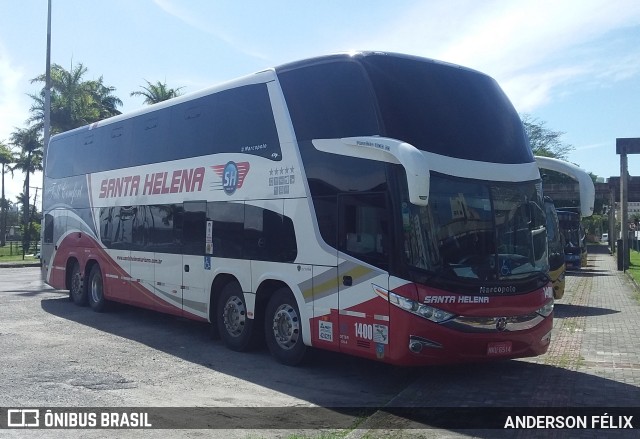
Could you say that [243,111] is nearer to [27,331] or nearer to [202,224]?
[202,224]

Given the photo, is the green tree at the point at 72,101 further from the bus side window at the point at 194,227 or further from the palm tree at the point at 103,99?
the bus side window at the point at 194,227

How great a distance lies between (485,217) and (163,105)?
7522mm

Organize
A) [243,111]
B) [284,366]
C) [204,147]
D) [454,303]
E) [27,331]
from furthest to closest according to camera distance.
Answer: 1. [27,331]
2. [204,147]
3. [243,111]
4. [284,366]
5. [454,303]

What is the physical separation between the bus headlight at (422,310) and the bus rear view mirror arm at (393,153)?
1.19 meters

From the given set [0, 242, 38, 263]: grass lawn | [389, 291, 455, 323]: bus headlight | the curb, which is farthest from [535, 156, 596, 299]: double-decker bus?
[0, 242, 38, 263]: grass lawn

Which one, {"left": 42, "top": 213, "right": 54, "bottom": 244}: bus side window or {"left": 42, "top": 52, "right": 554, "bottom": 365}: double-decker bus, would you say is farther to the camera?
{"left": 42, "top": 213, "right": 54, "bottom": 244}: bus side window

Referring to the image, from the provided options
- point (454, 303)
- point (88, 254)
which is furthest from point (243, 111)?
point (88, 254)

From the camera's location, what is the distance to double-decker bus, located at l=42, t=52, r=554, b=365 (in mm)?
8289

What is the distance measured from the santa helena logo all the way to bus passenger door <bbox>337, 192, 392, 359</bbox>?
2465 millimetres

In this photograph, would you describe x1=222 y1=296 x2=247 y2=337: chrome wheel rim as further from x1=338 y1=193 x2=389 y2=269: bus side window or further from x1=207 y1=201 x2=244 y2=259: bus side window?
x1=338 y1=193 x2=389 y2=269: bus side window

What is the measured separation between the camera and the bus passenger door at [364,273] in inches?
332

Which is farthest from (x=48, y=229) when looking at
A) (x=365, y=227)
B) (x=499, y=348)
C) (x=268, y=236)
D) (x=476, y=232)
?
(x=499, y=348)

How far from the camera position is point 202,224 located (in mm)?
12086

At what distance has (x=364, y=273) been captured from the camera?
28.6 feet
